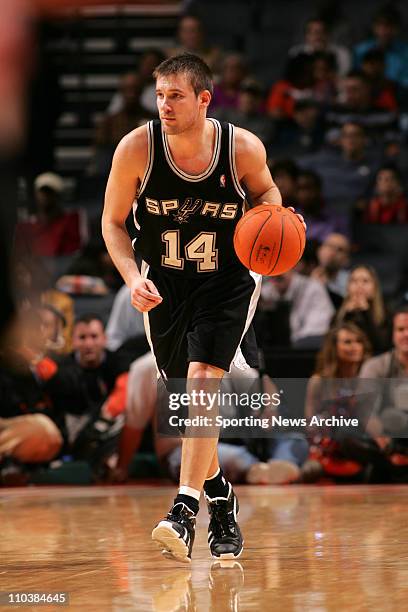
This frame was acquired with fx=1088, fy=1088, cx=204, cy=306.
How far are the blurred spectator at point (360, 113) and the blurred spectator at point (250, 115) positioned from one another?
1.93 feet

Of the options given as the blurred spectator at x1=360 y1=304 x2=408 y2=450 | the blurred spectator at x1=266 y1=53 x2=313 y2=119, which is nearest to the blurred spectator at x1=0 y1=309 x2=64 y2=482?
the blurred spectator at x1=360 y1=304 x2=408 y2=450

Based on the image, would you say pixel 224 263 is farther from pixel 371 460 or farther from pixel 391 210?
pixel 391 210

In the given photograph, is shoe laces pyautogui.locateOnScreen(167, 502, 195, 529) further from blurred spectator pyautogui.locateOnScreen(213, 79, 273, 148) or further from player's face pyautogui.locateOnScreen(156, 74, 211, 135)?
blurred spectator pyautogui.locateOnScreen(213, 79, 273, 148)

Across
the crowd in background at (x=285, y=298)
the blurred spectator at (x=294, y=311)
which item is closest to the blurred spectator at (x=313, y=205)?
the crowd in background at (x=285, y=298)

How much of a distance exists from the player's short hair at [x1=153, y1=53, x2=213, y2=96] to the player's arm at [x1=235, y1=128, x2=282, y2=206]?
271mm

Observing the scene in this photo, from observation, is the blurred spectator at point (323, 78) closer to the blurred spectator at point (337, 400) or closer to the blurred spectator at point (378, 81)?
the blurred spectator at point (378, 81)

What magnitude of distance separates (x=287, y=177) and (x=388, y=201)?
0.88 meters

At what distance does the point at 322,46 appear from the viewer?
10766 mm

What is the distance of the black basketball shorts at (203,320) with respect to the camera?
13.4 feet

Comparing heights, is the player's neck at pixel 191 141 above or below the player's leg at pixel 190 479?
above

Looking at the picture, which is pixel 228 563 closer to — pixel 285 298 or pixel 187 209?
pixel 187 209

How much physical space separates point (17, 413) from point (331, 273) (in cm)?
282

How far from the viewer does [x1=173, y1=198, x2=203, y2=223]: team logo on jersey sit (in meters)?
4.19

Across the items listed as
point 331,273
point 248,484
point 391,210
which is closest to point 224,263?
point 248,484
